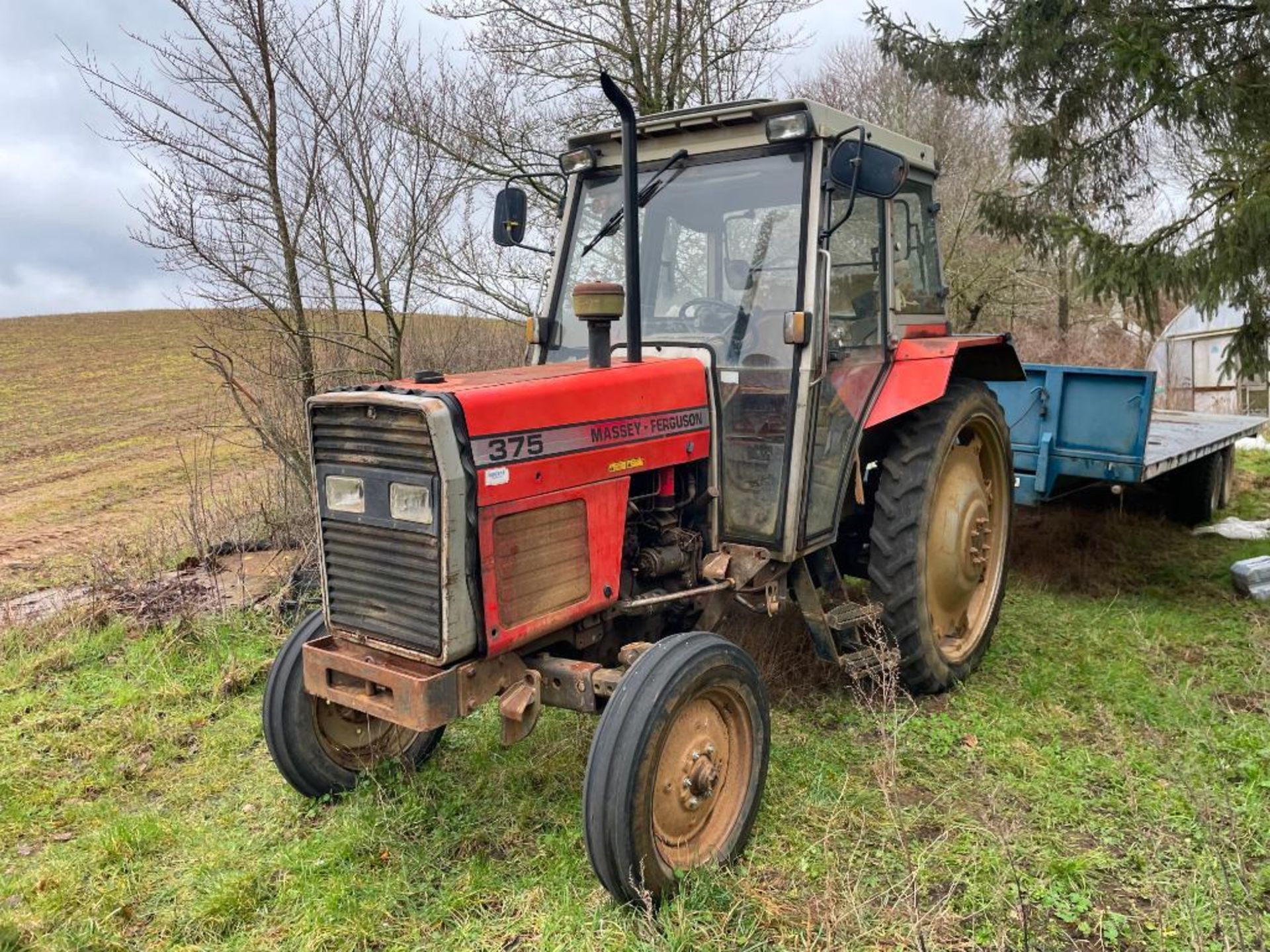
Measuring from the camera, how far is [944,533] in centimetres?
393

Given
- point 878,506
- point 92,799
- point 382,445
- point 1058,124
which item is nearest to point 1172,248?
point 1058,124

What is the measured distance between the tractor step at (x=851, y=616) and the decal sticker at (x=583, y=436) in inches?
37.8

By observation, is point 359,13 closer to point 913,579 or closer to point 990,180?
point 913,579

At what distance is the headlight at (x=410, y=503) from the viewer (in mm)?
2391

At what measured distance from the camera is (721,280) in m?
3.33

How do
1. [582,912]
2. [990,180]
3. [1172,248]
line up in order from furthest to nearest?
[990,180], [1172,248], [582,912]

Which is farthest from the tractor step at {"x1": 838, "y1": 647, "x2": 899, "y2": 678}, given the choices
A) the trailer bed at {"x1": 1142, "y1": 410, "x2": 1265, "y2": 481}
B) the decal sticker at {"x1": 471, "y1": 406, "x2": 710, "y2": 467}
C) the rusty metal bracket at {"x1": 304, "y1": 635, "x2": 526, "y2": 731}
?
the trailer bed at {"x1": 1142, "y1": 410, "x2": 1265, "y2": 481}

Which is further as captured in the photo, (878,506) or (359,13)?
(359,13)

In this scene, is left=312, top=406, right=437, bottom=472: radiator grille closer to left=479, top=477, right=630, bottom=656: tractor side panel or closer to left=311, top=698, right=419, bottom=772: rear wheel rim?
left=479, top=477, right=630, bottom=656: tractor side panel

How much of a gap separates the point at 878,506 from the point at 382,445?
212 cm

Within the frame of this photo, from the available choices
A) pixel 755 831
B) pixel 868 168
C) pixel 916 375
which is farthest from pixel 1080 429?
pixel 755 831

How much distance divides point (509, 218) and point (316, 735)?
6.88 ft

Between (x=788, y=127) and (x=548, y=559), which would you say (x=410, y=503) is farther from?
(x=788, y=127)

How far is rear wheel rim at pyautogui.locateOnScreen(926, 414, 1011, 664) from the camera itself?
155 inches
